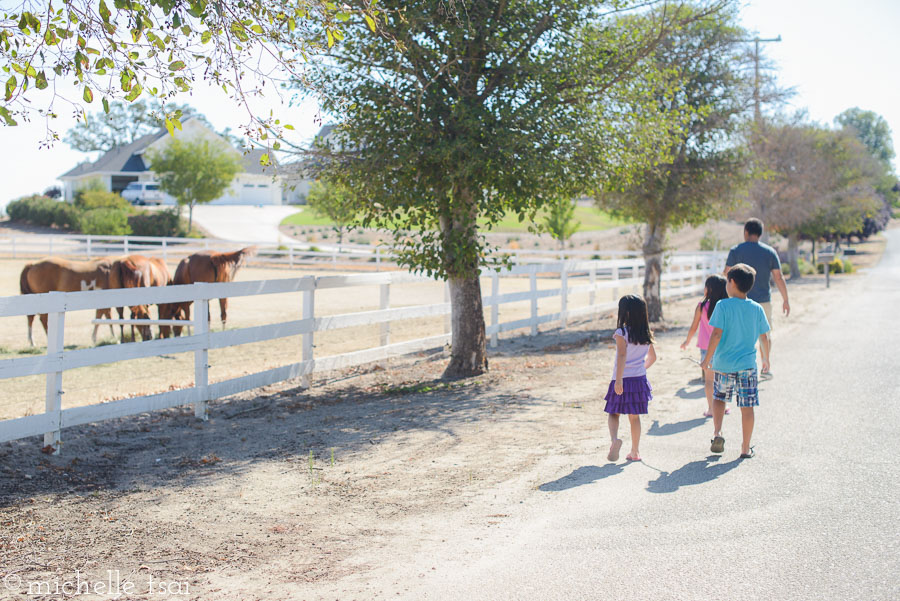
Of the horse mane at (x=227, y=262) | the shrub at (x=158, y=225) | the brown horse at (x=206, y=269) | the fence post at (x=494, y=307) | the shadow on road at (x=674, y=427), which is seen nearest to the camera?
the shadow on road at (x=674, y=427)

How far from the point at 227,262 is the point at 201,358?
805 cm

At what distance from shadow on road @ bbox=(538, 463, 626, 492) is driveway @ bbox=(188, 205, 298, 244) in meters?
44.3

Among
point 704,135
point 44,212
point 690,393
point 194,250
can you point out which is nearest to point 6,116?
point 690,393

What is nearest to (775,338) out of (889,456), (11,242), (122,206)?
(889,456)

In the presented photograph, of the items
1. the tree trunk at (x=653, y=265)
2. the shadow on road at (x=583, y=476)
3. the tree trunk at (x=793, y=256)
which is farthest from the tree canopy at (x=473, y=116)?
the tree trunk at (x=793, y=256)

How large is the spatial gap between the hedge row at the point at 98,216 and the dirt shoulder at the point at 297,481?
40305 mm

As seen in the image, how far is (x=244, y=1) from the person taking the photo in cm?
596

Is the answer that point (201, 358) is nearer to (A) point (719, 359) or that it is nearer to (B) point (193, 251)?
(A) point (719, 359)

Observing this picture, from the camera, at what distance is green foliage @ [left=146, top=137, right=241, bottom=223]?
5081 cm

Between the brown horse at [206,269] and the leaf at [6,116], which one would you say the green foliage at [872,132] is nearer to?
the brown horse at [206,269]

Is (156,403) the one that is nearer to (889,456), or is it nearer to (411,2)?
(411,2)

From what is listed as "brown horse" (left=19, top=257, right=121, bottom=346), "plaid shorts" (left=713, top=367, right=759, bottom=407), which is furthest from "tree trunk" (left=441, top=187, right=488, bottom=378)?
"brown horse" (left=19, top=257, right=121, bottom=346)

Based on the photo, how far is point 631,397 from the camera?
612 centimetres

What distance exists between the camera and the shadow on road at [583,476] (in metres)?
5.45
